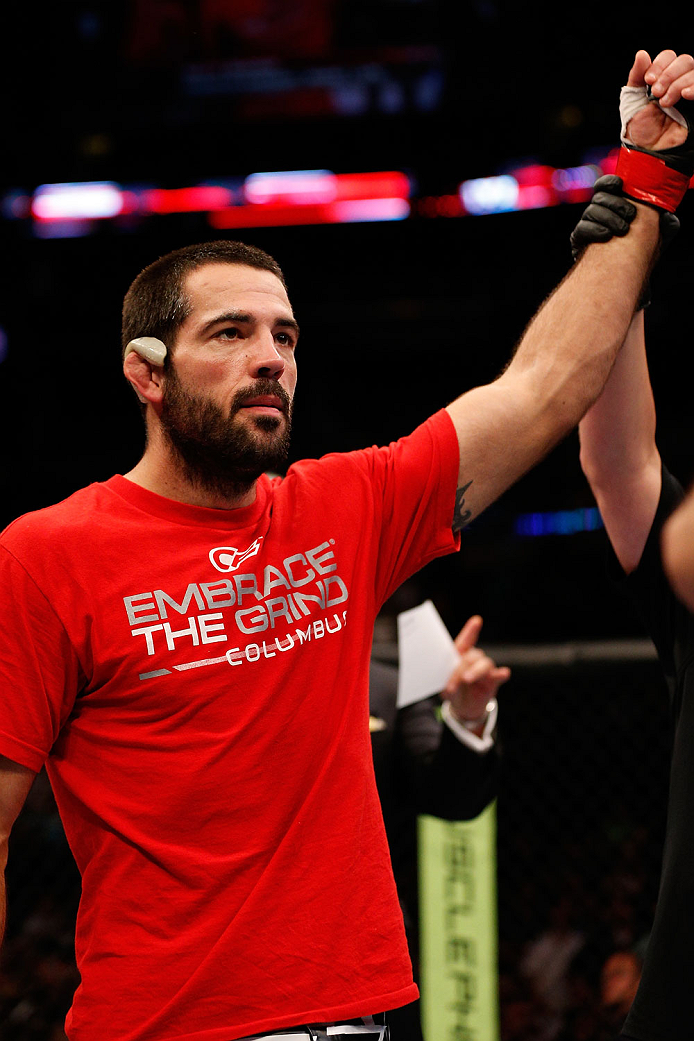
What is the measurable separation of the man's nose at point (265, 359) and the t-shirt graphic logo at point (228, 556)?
0.25 m

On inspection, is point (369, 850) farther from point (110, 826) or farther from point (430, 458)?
point (430, 458)

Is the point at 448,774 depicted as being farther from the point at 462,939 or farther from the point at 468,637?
the point at 462,939

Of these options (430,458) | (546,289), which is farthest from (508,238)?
(430,458)

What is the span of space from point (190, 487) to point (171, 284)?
0.31 meters

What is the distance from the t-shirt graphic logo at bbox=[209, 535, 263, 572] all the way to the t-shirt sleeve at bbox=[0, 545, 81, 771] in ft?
0.74

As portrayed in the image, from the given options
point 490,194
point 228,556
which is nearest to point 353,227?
point 490,194

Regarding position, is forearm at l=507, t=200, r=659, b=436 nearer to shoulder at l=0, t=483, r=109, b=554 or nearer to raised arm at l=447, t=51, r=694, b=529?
raised arm at l=447, t=51, r=694, b=529

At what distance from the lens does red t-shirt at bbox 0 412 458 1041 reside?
129 cm

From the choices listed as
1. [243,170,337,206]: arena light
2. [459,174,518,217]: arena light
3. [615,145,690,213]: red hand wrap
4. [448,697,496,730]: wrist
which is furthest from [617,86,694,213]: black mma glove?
[243,170,337,206]: arena light

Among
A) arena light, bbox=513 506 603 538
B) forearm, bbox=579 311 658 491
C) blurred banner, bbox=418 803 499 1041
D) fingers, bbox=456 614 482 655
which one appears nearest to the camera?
forearm, bbox=579 311 658 491

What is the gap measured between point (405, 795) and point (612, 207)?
4.54ft

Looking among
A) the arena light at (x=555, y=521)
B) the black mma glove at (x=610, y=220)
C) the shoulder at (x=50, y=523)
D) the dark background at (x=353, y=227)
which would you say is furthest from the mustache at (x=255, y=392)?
the arena light at (x=555, y=521)

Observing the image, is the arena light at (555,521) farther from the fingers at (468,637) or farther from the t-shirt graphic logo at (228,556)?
the t-shirt graphic logo at (228,556)

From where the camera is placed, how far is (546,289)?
8.96 meters
